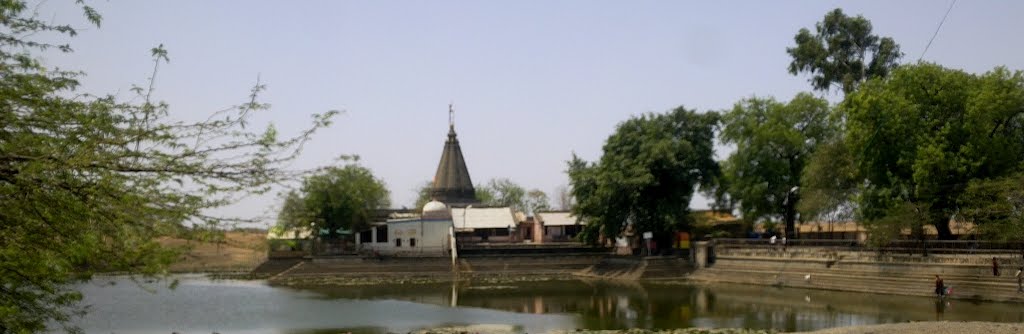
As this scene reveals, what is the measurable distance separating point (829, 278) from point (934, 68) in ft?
33.5

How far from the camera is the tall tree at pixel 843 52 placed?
49.3 meters

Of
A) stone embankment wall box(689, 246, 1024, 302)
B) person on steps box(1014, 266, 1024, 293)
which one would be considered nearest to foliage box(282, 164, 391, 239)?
stone embankment wall box(689, 246, 1024, 302)

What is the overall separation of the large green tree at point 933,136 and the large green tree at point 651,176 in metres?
11.9

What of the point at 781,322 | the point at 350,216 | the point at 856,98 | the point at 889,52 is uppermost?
the point at 889,52

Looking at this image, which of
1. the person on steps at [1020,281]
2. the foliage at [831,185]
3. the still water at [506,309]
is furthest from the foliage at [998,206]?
the foliage at [831,185]

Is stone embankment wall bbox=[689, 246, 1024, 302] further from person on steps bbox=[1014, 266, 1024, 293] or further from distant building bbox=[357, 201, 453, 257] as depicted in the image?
distant building bbox=[357, 201, 453, 257]

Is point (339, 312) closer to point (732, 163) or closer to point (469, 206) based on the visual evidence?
point (732, 163)

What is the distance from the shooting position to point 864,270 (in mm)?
38188

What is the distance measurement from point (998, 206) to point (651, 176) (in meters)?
19.9

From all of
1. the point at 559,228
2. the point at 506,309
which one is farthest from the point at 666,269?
the point at 506,309

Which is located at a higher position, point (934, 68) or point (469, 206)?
point (934, 68)

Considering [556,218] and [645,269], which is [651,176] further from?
[556,218]

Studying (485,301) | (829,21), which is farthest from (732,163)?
(485,301)

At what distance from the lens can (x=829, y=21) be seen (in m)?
50.7
